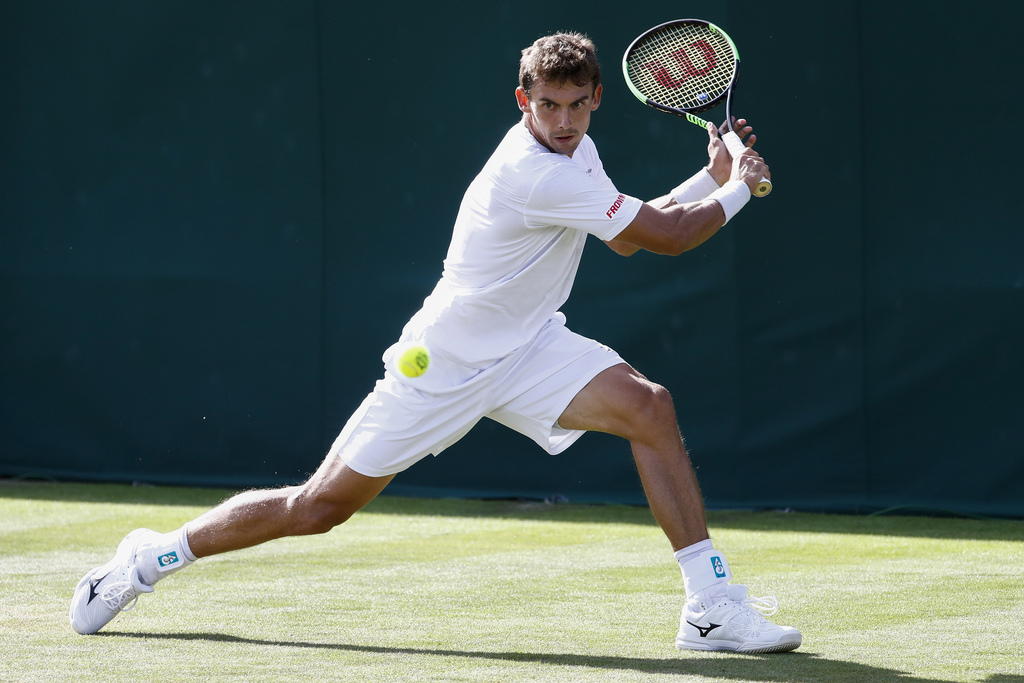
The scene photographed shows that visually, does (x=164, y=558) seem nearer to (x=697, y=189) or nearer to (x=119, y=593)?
(x=119, y=593)

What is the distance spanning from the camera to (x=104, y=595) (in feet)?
11.5

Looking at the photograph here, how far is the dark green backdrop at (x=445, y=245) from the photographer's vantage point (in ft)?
19.3

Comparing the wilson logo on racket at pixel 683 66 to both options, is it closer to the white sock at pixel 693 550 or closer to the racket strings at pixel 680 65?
the racket strings at pixel 680 65

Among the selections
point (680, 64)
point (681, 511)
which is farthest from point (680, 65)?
point (681, 511)

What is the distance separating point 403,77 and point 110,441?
235 centimetres

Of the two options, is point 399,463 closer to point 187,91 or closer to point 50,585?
point 50,585

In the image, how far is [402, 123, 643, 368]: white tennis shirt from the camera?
11.1 ft

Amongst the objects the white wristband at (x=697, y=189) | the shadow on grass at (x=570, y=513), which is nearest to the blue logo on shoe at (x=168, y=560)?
the white wristband at (x=697, y=189)

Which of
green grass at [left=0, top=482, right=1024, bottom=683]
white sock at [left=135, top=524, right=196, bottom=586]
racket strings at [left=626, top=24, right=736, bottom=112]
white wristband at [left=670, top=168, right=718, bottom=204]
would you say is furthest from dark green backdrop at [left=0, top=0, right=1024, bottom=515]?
white sock at [left=135, top=524, right=196, bottom=586]

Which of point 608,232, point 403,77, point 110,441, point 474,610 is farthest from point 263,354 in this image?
point 608,232

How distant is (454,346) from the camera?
351cm

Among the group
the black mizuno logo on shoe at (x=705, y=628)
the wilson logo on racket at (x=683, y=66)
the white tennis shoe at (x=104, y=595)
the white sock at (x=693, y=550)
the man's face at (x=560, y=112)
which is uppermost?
the wilson logo on racket at (x=683, y=66)

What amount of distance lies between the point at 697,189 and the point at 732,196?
318 millimetres

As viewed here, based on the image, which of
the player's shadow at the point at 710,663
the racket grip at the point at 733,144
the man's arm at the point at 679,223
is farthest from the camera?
the racket grip at the point at 733,144
